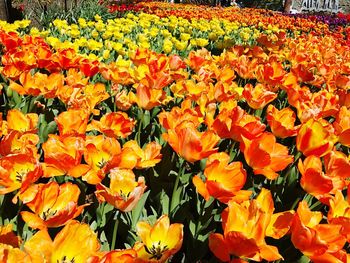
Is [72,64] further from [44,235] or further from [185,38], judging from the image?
[185,38]

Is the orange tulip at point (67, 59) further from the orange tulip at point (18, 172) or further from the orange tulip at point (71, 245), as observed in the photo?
the orange tulip at point (71, 245)

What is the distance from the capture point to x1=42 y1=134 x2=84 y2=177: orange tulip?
128 centimetres

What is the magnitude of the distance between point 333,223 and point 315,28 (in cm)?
990

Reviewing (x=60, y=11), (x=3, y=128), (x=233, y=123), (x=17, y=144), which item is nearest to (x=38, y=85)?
(x=3, y=128)

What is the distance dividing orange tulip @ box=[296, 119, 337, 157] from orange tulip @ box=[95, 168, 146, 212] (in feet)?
2.40

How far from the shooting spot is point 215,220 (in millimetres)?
1640

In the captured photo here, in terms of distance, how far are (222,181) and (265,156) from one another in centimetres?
19

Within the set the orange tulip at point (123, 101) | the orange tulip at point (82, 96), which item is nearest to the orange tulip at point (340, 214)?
the orange tulip at point (82, 96)

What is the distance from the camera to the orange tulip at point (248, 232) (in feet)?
3.59

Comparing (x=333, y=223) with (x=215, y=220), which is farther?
(x=215, y=220)

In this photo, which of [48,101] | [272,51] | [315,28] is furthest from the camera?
[315,28]

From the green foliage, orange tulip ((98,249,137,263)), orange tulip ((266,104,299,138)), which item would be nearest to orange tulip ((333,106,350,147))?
orange tulip ((266,104,299,138))

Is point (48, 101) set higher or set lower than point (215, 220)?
higher

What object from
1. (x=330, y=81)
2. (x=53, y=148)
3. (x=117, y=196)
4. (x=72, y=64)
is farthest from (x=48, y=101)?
(x=330, y=81)
